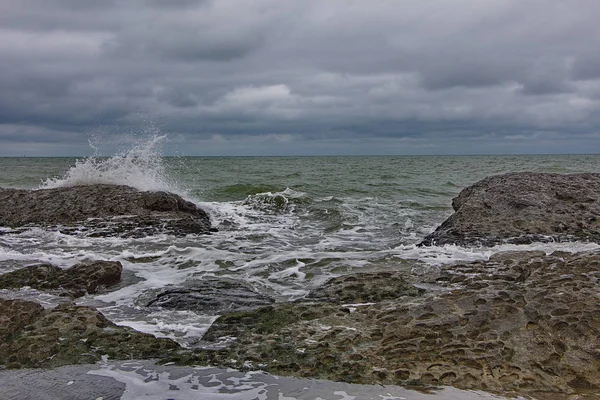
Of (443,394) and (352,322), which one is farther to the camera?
(352,322)

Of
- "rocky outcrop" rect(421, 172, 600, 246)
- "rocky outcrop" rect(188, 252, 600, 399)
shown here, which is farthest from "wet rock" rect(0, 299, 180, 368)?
"rocky outcrop" rect(421, 172, 600, 246)

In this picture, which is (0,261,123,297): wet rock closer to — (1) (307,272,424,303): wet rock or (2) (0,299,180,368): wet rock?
(2) (0,299,180,368): wet rock

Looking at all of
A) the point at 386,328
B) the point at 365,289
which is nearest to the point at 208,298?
the point at 365,289

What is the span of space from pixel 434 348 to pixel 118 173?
12.2 m

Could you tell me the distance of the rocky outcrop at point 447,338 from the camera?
373 cm

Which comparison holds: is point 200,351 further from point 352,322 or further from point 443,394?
point 443,394

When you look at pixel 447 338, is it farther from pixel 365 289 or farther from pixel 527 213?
pixel 527 213

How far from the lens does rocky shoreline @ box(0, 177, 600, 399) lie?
3795mm

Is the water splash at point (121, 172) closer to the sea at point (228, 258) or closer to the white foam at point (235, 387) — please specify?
the sea at point (228, 258)

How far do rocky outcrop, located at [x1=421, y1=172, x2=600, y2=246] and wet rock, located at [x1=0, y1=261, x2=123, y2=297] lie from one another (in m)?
5.39

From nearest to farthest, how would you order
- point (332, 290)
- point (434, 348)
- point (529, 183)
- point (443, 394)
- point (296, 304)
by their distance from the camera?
point (443, 394) → point (434, 348) → point (296, 304) → point (332, 290) → point (529, 183)

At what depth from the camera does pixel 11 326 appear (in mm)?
4605

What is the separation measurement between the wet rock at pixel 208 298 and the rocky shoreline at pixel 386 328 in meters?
0.02

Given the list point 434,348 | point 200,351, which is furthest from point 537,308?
point 200,351
